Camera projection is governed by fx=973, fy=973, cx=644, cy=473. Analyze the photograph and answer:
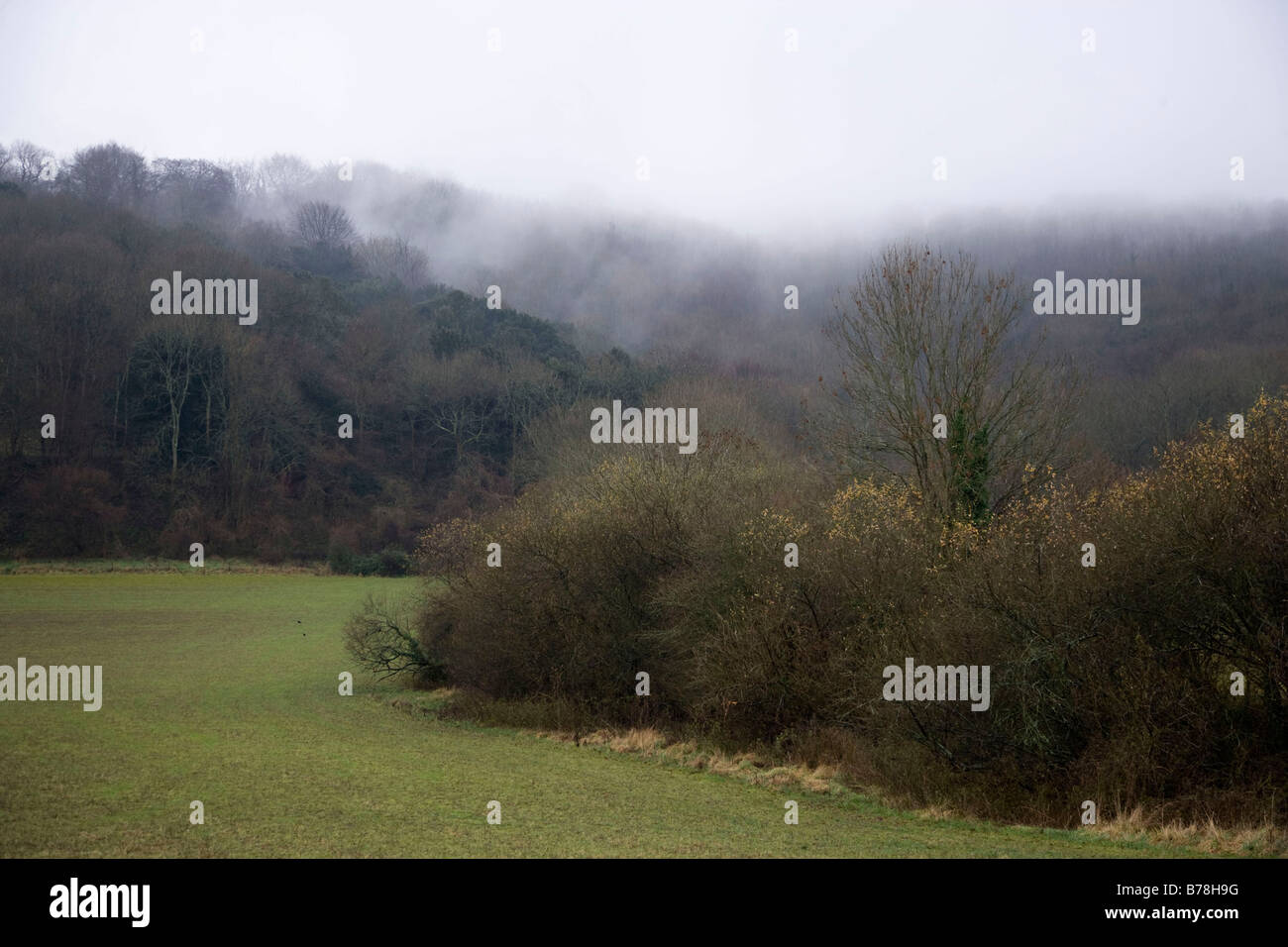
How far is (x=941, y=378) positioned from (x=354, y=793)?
20786mm

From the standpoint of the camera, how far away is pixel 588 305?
13950 cm

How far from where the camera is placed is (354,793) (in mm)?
15172

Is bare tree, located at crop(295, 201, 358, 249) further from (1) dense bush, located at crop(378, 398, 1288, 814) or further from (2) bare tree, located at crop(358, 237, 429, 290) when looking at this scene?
(1) dense bush, located at crop(378, 398, 1288, 814)

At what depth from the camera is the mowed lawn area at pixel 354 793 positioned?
1220cm

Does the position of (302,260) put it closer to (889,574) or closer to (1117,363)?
(1117,363)

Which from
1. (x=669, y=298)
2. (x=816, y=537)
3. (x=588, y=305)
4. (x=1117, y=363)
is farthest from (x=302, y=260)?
(x=816, y=537)

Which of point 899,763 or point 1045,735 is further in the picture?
point 899,763

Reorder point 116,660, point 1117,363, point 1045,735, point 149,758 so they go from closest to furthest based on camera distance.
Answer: point 1045,735 < point 149,758 < point 116,660 < point 1117,363

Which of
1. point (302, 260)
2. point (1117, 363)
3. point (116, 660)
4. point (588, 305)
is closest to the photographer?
point (116, 660)
